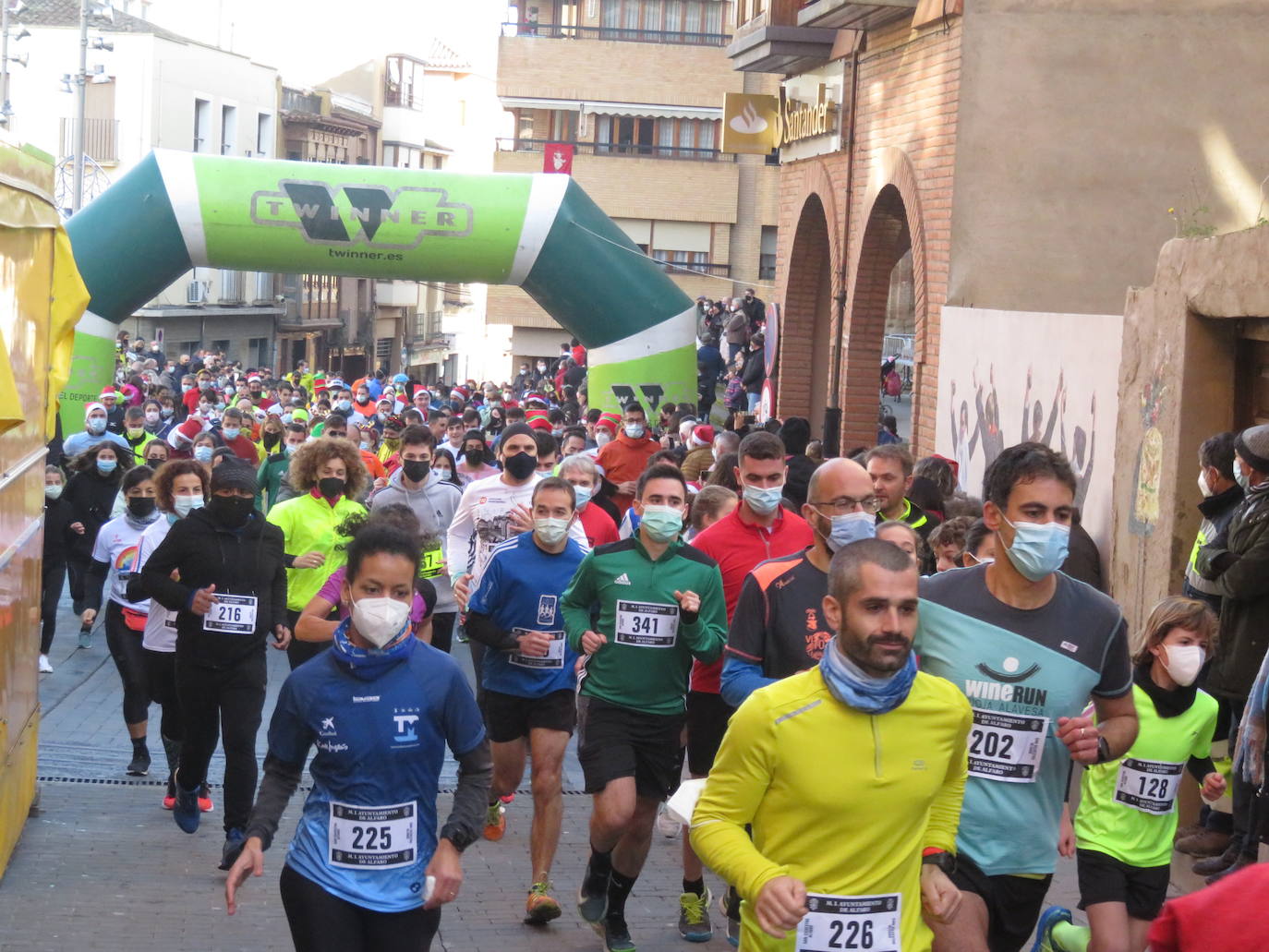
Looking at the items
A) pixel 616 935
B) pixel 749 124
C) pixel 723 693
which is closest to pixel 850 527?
pixel 723 693

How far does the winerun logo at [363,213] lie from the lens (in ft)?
63.1

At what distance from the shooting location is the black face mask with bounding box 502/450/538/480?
31.8 ft

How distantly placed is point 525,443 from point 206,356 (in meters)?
30.6

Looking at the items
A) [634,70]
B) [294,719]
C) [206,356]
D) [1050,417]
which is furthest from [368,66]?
[294,719]

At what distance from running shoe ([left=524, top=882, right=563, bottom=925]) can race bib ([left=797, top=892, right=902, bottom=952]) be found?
3130 mm

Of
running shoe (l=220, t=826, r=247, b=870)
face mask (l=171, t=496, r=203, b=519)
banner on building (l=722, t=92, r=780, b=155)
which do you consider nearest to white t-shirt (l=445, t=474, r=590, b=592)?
face mask (l=171, t=496, r=203, b=519)

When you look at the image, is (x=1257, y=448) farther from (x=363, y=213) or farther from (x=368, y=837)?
(x=363, y=213)

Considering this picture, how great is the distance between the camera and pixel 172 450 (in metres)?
16.0

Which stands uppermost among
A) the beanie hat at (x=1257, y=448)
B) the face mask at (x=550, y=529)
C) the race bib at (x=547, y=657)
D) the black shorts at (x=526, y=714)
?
the beanie hat at (x=1257, y=448)

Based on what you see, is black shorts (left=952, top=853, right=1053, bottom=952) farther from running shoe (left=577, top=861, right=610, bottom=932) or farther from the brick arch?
the brick arch

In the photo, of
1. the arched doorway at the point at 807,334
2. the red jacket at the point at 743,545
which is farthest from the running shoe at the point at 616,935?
the arched doorway at the point at 807,334

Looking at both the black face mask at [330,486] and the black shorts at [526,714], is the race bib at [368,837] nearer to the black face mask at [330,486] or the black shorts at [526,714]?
the black shorts at [526,714]

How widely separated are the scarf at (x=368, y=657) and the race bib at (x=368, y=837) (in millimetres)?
363

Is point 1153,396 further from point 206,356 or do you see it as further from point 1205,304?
point 206,356
